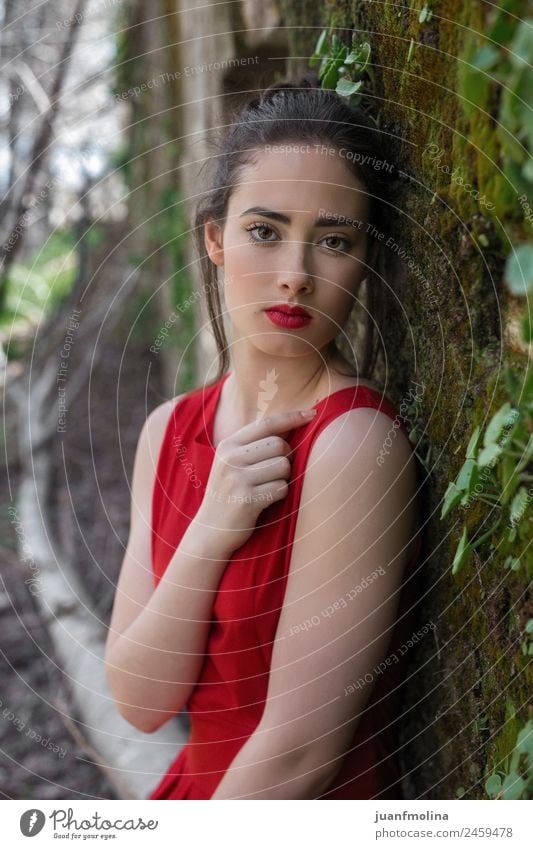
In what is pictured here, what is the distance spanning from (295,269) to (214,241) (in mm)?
201

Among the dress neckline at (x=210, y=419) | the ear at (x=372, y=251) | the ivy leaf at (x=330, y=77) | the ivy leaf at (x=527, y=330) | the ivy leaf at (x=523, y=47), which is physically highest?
the ivy leaf at (x=330, y=77)

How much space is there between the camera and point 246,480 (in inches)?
39.2

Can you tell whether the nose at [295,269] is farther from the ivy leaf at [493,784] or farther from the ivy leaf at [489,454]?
the ivy leaf at [493,784]

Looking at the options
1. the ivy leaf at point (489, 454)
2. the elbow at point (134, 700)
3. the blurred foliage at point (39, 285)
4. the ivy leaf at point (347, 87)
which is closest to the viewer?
the ivy leaf at point (489, 454)

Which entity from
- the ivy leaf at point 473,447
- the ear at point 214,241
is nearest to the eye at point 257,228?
the ear at point 214,241

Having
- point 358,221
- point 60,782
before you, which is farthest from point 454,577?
point 60,782

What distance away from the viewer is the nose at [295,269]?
0.94 meters

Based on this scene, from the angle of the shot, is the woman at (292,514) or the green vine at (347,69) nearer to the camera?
the woman at (292,514)

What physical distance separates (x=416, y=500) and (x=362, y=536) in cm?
12

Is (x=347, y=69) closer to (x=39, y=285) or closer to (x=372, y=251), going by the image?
(x=372, y=251)

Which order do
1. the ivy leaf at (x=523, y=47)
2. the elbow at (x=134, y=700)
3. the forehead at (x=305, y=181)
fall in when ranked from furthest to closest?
1. the elbow at (x=134, y=700)
2. the forehead at (x=305, y=181)
3. the ivy leaf at (x=523, y=47)

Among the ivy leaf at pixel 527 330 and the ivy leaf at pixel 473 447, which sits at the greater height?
the ivy leaf at pixel 527 330

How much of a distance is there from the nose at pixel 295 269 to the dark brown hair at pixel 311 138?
114mm
